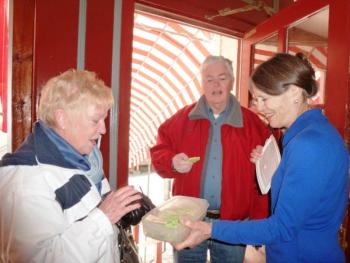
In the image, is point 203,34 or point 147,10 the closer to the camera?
point 147,10

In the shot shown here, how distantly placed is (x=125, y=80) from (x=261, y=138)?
107 centimetres

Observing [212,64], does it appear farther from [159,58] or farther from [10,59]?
[159,58]

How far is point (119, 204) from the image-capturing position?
1.20 meters

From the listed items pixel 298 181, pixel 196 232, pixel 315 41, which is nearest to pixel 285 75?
pixel 298 181

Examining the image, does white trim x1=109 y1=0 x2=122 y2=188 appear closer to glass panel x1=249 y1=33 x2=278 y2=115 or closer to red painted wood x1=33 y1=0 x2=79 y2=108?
red painted wood x1=33 y1=0 x2=79 y2=108

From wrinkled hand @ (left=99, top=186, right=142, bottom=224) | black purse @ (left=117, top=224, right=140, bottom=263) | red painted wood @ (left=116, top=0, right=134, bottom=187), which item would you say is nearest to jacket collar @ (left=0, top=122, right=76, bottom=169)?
wrinkled hand @ (left=99, top=186, right=142, bottom=224)

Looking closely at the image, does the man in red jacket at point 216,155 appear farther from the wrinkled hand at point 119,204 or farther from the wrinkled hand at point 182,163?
the wrinkled hand at point 119,204

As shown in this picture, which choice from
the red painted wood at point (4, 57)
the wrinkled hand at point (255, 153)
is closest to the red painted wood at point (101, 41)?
the red painted wood at point (4, 57)

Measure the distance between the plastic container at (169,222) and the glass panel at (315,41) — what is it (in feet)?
3.46

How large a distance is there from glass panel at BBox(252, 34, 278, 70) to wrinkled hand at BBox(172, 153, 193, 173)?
4.09 ft

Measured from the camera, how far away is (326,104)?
1.87m

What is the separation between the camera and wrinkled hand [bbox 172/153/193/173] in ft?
6.31

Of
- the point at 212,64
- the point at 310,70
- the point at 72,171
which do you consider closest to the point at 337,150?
the point at 310,70

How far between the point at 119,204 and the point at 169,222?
0.24 m
